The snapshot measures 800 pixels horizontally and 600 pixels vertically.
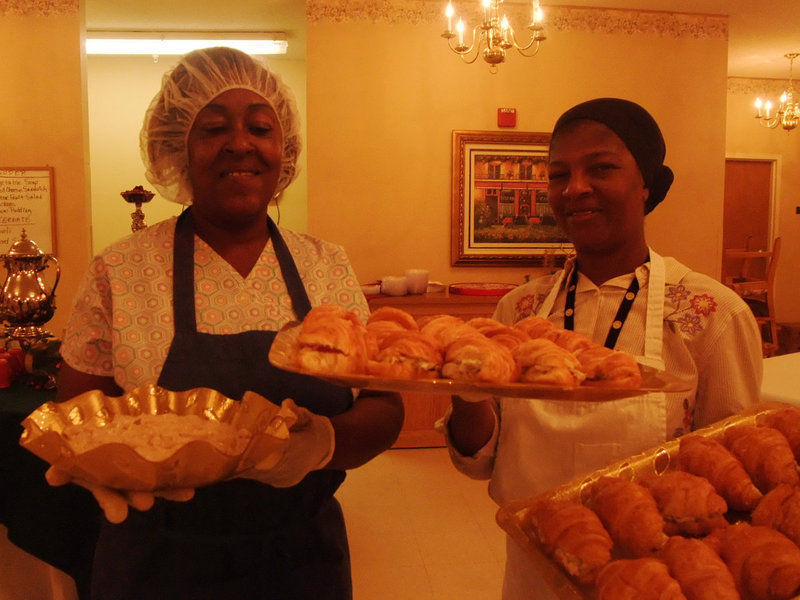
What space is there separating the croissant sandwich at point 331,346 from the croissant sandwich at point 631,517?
364mm

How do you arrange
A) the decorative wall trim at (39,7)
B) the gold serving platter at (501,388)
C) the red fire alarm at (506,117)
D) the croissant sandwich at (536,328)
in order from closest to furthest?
the gold serving platter at (501,388)
the croissant sandwich at (536,328)
the decorative wall trim at (39,7)
the red fire alarm at (506,117)

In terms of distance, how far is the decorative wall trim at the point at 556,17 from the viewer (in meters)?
4.27

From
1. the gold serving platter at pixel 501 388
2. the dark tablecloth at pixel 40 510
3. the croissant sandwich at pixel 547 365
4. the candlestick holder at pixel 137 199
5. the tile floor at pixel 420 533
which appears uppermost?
the candlestick holder at pixel 137 199

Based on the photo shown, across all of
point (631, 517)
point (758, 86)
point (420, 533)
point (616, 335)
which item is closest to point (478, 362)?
point (631, 517)

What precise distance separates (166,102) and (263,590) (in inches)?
40.5

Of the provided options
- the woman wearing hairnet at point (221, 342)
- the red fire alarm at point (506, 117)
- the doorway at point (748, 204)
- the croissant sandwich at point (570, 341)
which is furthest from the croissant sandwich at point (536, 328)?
the doorway at point (748, 204)

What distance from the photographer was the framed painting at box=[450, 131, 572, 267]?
4438 mm

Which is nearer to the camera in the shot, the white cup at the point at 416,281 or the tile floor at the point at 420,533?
the tile floor at the point at 420,533

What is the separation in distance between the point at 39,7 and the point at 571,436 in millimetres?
4584

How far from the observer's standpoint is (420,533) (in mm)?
2953

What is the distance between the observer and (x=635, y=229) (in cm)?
121

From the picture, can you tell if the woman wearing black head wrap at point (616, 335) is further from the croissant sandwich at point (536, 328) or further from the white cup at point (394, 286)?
the white cup at point (394, 286)

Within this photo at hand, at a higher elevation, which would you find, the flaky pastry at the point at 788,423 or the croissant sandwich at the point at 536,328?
the croissant sandwich at the point at 536,328

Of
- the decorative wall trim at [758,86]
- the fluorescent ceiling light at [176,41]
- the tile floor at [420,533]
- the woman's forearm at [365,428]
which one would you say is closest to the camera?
the woman's forearm at [365,428]
